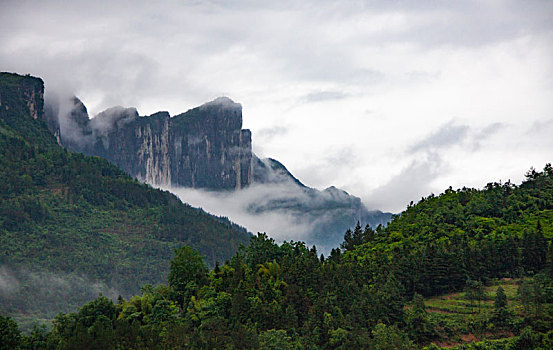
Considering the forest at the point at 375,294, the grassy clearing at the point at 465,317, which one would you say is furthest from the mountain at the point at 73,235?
the grassy clearing at the point at 465,317

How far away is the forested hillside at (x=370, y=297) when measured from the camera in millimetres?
52875

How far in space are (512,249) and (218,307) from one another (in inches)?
1208

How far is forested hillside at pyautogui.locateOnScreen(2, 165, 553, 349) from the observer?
52.9 m

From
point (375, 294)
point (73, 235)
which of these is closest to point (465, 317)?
point (375, 294)

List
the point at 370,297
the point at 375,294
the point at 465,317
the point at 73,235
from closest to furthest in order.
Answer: the point at 465,317 < the point at 370,297 < the point at 375,294 < the point at 73,235

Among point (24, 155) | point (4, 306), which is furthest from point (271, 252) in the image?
point (24, 155)

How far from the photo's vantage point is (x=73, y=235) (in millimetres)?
168750

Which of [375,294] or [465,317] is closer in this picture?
[465,317]

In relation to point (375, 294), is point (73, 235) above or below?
above

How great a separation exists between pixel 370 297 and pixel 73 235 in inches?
5044

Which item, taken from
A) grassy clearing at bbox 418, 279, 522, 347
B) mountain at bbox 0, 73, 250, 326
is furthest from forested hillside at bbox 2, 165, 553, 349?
mountain at bbox 0, 73, 250, 326

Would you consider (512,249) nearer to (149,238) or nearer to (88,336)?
(88,336)

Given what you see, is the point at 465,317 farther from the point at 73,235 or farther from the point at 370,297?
the point at 73,235

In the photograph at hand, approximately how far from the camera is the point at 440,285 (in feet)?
210
